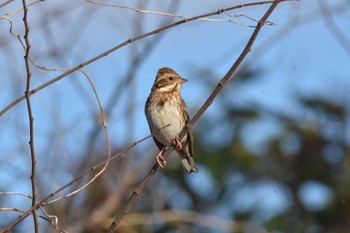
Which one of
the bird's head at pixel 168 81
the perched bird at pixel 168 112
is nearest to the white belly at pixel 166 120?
the perched bird at pixel 168 112

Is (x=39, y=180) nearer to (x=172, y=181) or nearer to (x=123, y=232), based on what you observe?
(x=123, y=232)

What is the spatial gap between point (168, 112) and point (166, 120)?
7cm

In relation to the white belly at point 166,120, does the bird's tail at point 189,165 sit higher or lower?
lower

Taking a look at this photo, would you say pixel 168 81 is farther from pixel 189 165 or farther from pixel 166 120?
pixel 189 165

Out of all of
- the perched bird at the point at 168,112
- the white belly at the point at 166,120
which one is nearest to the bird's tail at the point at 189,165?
the perched bird at the point at 168,112

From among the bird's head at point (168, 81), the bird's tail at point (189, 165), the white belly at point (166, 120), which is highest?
the bird's head at point (168, 81)

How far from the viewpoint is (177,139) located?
12.2 ft

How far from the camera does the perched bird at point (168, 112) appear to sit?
5.87 meters

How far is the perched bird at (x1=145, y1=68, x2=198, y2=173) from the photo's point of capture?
231 inches

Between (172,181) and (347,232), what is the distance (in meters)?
2.23

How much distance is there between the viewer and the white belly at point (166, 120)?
5849mm

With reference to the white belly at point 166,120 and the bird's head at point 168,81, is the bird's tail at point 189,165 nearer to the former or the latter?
the white belly at point 166,120

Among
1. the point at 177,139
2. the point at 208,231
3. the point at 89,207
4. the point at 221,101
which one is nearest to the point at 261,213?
the point at 208,231

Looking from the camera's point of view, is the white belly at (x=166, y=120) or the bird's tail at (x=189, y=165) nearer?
the white belly at (x=166, y=120)
